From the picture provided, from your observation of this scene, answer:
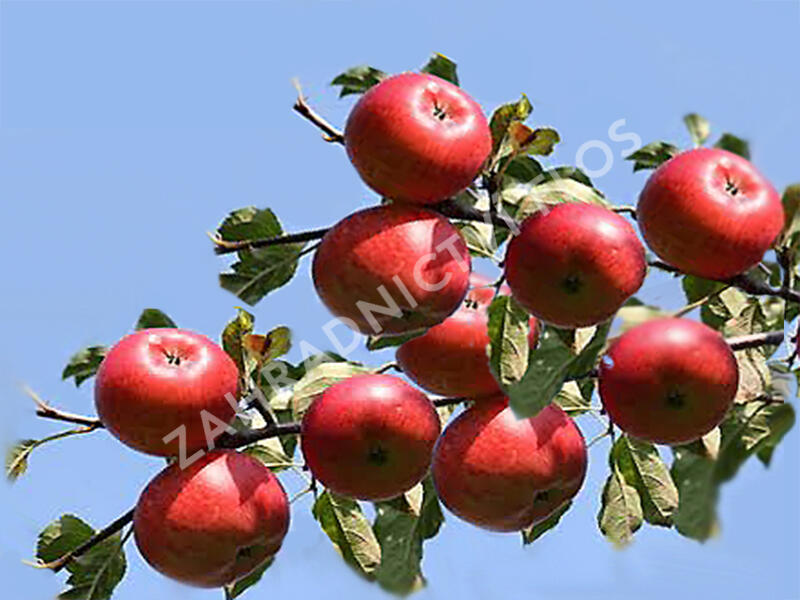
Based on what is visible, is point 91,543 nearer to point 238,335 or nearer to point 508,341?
point 238,335

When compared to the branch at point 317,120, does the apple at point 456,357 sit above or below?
below

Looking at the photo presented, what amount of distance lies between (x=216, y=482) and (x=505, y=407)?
82 cm

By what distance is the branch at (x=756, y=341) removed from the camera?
3270 millimetres

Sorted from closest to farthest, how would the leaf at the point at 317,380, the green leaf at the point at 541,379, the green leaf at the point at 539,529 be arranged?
1. the green leaf at the point at 541,379
2. the leaf at the point at 317,380
3. the green leaf at the point at 539,529

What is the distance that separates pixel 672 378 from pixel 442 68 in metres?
1.05

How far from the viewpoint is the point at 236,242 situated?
3.44m

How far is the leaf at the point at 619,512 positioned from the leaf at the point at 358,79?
1307 millimetres

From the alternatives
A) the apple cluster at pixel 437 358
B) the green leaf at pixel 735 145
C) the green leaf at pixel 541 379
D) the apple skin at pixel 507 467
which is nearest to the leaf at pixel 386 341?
the apple cluster at pixel 437 358

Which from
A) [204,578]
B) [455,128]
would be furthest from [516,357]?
[204,578]

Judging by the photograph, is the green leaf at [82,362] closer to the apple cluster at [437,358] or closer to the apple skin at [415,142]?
the apple cluster at [437,358]

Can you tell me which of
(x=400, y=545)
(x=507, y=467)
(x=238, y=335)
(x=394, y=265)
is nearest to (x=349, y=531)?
(x=400, y=545)

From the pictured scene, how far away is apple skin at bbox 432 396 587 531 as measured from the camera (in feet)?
11.2

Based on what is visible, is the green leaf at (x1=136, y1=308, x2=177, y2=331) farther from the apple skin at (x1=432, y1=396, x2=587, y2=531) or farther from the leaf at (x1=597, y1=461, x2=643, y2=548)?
the leaf at (x1=597, y1=461, x2=643, y2=548)

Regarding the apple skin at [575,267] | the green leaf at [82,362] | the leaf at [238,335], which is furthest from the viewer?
the green leaf at [82,362]
